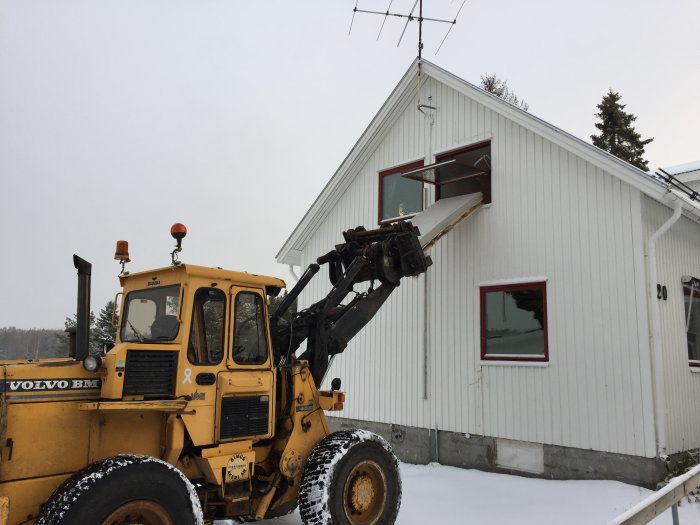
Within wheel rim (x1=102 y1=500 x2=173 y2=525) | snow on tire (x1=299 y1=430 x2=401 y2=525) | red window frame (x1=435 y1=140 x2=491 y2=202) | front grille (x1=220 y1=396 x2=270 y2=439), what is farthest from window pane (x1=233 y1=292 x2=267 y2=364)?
red window frame (x1=435 y1=140 x2=491 y2=202)

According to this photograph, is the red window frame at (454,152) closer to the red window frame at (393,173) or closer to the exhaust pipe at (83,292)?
the red window frame at (393,173)

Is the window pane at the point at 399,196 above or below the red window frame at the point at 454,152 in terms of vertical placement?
below

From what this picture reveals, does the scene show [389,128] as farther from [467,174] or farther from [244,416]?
[244,416]

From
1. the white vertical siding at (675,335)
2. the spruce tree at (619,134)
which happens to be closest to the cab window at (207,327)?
the white vertical siding at (675,335)

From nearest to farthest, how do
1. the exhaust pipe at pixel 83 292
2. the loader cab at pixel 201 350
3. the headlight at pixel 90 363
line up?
the exhaust pipe at pixel 83 292 < the headlight at pixel 90 363 < the loader cab at pixel 201 350

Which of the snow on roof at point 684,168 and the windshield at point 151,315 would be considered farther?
the snow on roof at point 684,168

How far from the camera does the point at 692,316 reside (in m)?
9.54

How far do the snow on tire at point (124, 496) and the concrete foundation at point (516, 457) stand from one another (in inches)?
221

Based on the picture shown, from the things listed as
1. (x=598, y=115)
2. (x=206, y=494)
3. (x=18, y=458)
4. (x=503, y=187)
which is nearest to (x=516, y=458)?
(x=503, y=187)

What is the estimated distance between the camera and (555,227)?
28.8ft

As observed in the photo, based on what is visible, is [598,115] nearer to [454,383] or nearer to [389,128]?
[389,128]

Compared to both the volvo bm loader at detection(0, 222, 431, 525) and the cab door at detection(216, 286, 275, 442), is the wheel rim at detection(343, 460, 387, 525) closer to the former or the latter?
the volvo bm loader at detection(0, 222, 431, 525)

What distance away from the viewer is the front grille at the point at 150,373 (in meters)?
4.74

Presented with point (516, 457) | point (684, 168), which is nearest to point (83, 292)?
point (516, 457)
